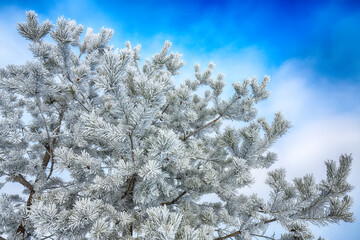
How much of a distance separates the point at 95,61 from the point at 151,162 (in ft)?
8.69

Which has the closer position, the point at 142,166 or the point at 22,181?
the point at 142,166

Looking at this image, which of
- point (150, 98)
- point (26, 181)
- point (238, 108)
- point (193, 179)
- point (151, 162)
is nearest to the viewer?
point (150, 98)

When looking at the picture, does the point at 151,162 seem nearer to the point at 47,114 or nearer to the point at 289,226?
the point at 289,226

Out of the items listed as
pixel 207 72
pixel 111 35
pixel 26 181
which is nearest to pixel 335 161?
pixel 207 72

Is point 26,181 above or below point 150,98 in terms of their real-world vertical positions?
below

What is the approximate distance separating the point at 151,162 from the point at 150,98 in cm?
50

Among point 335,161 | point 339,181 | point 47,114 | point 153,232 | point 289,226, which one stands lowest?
point 153,232

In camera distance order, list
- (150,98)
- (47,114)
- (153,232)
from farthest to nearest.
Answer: (47,114), (150,98), (153,232)

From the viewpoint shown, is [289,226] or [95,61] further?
[95,61]

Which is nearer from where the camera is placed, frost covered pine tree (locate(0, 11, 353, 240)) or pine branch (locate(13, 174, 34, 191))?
frost covered pine tree (locate(0, 11, 353, 240))

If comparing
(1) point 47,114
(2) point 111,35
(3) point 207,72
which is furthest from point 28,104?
(3) point 207,72

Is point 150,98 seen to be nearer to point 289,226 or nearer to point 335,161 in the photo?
point 335,161

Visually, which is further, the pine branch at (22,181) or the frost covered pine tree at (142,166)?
the pine branch at (22,181)

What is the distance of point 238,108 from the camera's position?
291cm
